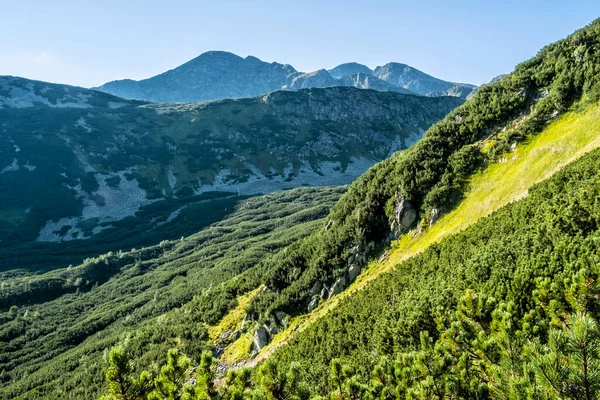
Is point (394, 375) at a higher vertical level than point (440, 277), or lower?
higher

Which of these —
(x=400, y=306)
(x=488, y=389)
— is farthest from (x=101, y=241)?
(x=488, y=389)

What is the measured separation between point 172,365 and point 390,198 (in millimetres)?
42857

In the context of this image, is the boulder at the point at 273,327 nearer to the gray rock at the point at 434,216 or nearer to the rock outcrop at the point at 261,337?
the rock outcrop at the point at 261,337

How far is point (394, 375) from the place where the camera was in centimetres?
1342

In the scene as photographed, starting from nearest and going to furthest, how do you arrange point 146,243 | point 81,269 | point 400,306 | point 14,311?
point 400,306 < point 14,311 < point 81,269 < point 146,243

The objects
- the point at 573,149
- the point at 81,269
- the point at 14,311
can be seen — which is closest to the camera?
the point at 573,149

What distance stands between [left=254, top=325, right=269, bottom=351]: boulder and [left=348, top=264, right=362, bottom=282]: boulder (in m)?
13.7

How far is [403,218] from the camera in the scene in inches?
1855

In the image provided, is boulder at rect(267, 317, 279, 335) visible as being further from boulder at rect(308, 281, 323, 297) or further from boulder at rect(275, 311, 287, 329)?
boulder at rect(308, 281, 323, 297)

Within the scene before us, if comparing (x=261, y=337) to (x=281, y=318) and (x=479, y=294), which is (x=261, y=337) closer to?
(x=281, y=318)

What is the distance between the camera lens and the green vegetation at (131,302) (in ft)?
229

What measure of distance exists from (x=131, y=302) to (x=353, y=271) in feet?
311

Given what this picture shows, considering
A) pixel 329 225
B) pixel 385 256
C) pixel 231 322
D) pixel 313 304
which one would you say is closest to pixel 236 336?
pixel 231 322

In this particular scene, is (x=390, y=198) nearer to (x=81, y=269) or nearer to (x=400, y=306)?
(x=400, y=306)
